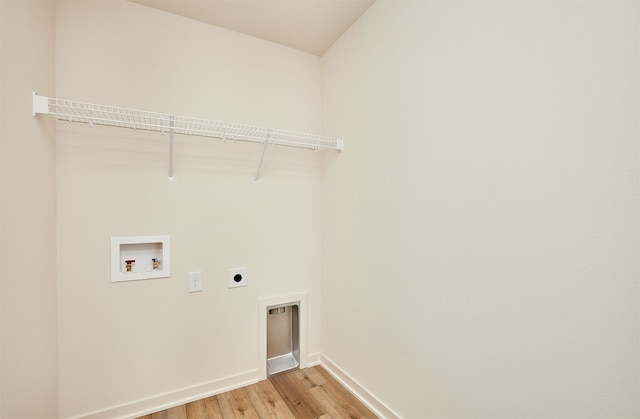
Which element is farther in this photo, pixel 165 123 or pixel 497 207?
pixel 165 123

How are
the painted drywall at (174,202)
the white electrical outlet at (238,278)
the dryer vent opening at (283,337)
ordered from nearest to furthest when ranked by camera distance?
the painted drywall at (174,202)
the white electrical outlet at (238,278)
the dryer vent opening at (283,337)

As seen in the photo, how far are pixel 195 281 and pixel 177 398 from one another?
73 centimetres

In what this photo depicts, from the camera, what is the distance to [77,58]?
1493 millimetres

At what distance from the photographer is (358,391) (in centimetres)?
180

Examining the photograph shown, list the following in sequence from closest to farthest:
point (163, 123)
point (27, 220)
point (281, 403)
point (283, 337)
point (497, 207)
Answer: point (497, 207)
point (27, 220)
point (163, 123)
point (281, 403)
point (283, 337)

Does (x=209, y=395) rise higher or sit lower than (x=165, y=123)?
lower

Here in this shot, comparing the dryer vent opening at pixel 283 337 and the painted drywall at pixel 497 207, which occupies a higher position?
the painted drywall at pixel 497 207

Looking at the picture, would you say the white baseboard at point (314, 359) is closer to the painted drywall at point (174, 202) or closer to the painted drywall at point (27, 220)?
the painted drywall at point (174, 202)

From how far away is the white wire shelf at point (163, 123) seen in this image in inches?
51.8

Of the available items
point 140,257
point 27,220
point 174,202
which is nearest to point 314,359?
point 140,257

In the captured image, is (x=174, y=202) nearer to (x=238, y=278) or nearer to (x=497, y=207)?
(x=238, y=278)

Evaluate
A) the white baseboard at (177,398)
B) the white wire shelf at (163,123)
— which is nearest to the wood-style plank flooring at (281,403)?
the white baseboard at (177,398)

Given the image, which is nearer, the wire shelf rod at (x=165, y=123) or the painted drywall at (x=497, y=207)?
the painted drywall at (x=497, y=207)

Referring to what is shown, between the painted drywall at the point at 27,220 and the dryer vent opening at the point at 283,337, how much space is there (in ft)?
4.02
